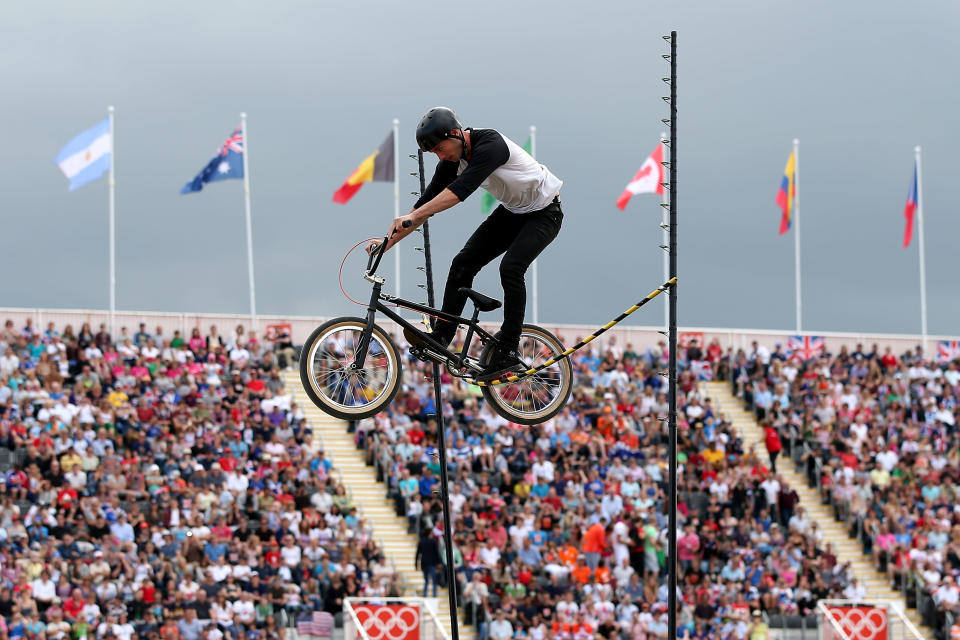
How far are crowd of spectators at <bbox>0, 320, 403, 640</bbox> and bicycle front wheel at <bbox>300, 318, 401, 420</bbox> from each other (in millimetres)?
10929

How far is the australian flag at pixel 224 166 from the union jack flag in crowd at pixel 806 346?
1389cm

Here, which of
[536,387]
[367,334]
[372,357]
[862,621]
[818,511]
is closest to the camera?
[367,334]

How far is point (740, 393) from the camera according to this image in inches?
1352

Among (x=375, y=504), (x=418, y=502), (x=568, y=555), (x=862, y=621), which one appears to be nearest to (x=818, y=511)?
(x=862, y=621)

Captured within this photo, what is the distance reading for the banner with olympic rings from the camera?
Answer: 24.3 meters

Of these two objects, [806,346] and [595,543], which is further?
[806,346]

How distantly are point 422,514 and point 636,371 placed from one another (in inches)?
320

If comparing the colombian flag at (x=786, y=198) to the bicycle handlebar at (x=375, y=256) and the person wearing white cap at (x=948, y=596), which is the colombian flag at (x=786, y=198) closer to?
the person wearing white cap at (x=948, y=596)

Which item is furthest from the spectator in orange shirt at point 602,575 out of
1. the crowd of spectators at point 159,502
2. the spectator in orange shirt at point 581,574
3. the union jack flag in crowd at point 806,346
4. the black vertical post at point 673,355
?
the union jack flag in crowd at point 806,346

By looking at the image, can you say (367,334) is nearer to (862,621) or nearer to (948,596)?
(862,621)

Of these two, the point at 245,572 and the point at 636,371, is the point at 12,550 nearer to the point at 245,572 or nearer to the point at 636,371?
the point at 245,572

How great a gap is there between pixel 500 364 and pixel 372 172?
2342 centimetres

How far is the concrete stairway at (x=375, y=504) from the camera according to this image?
82.3 feet

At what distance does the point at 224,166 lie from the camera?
34625mm
